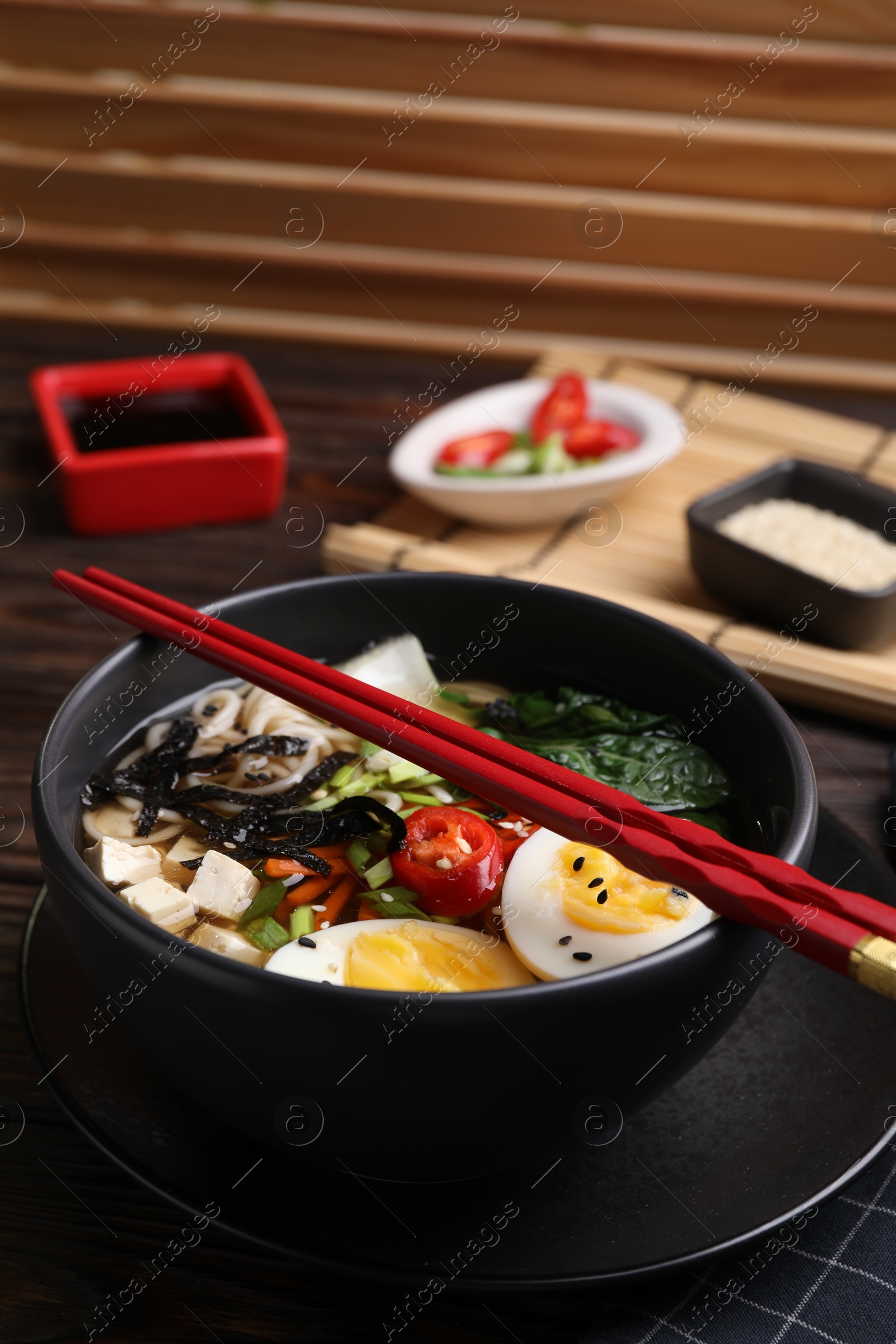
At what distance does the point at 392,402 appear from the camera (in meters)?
2.77

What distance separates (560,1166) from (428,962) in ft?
0.72

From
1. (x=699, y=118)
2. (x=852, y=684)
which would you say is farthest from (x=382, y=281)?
(x=852, y=684)

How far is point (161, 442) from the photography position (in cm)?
242

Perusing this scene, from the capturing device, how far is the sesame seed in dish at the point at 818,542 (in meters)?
2.05

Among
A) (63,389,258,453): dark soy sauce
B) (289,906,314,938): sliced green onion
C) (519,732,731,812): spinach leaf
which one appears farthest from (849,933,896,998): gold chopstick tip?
(63,389,258,453): dark soy sauce

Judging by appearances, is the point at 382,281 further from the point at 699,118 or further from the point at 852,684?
the point at 852,684

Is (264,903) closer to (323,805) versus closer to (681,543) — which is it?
(323,805)

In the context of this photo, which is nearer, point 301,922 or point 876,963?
point 876,963

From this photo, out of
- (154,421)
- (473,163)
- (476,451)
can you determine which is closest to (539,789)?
(476,451)

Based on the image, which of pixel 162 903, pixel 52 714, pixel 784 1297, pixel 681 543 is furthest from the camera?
pixel 681 543

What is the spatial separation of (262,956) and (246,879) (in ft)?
0.34

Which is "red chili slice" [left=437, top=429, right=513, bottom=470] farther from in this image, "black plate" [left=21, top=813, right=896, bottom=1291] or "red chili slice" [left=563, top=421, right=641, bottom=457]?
"black plate" [left=21, top=813, right=896, bottom=1291]

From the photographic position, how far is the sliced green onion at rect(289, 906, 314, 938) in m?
1.18

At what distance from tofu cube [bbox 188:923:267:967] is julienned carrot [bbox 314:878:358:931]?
72mm
